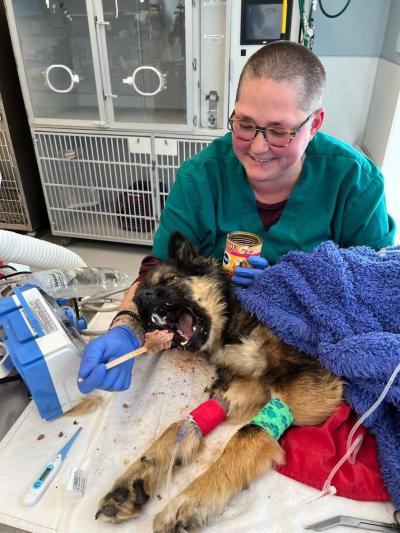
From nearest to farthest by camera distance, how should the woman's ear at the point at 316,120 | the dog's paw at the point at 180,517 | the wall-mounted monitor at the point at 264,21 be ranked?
1. the dog's paw at the point at 180,517
2. the woman's ear at the point at 316,120
3. the wall-mounted monitor at the point at 264,21

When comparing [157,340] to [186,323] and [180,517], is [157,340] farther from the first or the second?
[180,517]

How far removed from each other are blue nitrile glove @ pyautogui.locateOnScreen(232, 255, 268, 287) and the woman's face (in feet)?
0.87

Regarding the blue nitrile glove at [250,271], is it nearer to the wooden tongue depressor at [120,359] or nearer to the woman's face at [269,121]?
the woman's face at [269,121]

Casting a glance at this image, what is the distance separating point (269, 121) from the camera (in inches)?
42.4

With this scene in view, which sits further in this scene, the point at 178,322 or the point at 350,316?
the point at 178,322

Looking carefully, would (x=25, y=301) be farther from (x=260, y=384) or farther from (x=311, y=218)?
(x=311, y=218)

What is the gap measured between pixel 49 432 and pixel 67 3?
2763 mm

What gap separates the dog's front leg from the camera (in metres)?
0.82

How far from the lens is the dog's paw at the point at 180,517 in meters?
0.81

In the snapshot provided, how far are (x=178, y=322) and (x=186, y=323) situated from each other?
0.03 m

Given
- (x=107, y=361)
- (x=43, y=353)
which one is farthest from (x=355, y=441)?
(x=43, y=353)

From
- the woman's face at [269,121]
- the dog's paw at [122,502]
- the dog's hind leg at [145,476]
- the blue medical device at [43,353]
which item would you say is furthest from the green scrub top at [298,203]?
the dog's paw at [122,502]

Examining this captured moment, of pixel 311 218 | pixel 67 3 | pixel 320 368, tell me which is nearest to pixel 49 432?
pixel 320 368

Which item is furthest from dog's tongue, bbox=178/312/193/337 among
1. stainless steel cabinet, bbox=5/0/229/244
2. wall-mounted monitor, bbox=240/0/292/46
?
wall-mounted monitor, bbox=240/0/292/46
